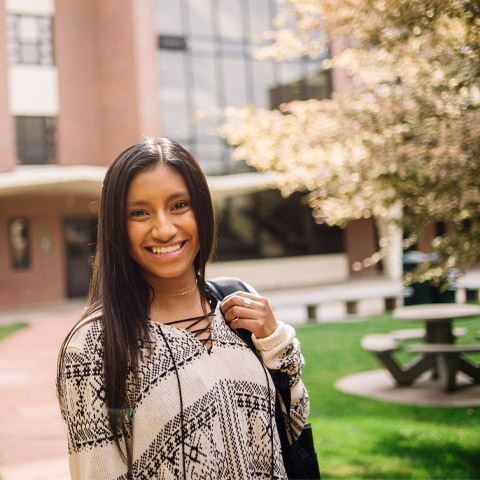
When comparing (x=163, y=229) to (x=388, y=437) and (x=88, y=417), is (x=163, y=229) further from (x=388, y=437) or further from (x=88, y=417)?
(x=388, y=437)

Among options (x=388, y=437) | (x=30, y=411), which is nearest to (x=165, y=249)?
Answer: (x=388, y=437)

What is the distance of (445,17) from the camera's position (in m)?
3.77

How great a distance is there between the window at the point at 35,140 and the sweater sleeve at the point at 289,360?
21281mm

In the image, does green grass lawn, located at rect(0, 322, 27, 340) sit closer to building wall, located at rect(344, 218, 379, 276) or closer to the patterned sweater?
the patterned sweater

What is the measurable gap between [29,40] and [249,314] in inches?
881

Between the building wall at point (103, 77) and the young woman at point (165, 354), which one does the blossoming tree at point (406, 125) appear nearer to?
the young woman at point (165, 354)

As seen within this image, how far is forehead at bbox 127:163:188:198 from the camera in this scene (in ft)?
5.61

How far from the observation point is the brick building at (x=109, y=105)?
21188mm

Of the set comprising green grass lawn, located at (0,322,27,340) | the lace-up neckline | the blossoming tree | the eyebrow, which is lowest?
→ green grass lawn, located at (0,322,27,340)

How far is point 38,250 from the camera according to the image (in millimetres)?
21312

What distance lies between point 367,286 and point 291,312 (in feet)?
22.3

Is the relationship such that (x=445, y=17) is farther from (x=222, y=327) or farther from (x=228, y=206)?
(x=228, y=206)

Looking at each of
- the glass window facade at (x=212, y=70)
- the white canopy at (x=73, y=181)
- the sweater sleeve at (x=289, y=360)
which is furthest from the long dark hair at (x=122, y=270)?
the glass window facade at (x=212, y=70)

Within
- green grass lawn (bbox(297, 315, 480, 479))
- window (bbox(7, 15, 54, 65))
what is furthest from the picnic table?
window (bbox(7, 15, 54, 65))
